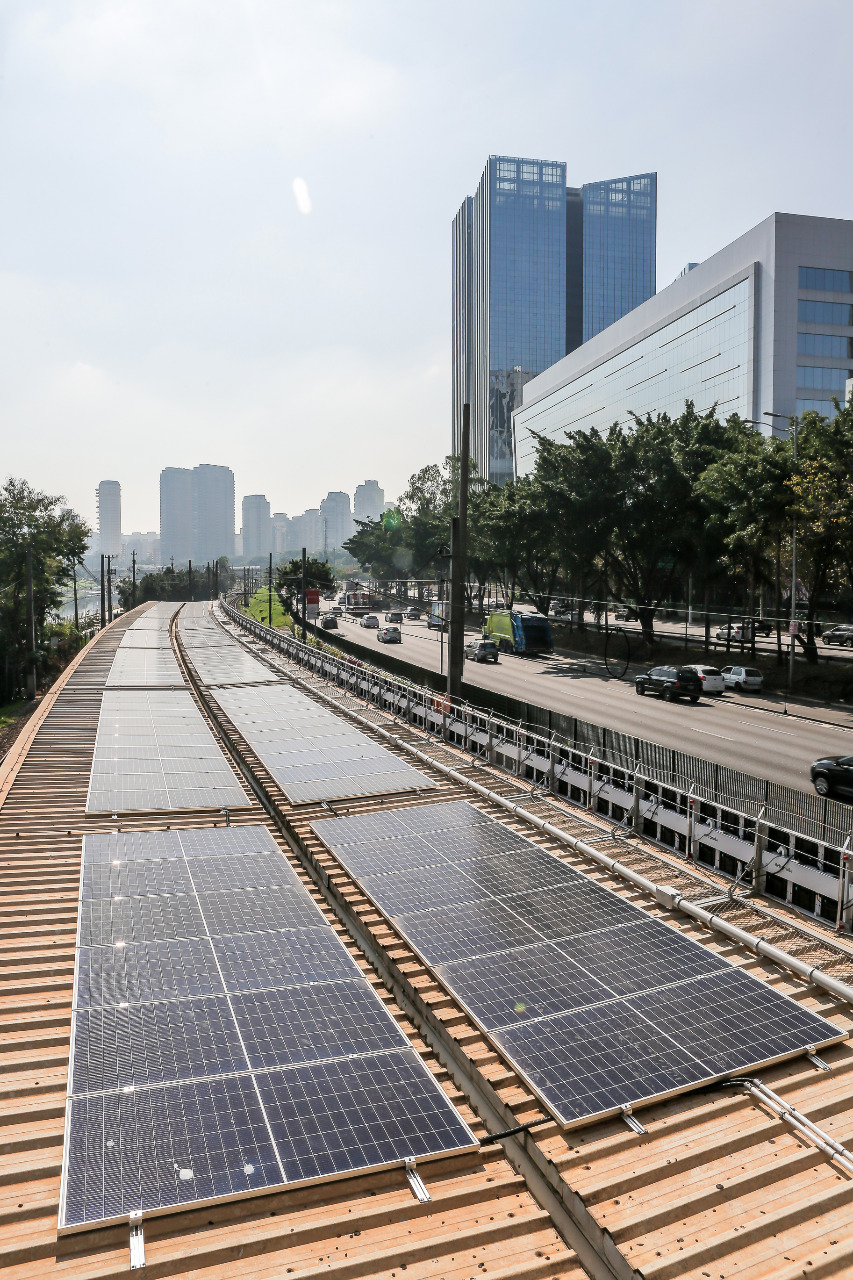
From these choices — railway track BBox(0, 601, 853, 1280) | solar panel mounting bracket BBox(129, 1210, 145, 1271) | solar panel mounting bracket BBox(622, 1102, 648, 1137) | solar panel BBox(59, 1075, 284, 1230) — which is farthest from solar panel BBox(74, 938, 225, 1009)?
solar panel mounting bracket BBox(622, 1102, 648, 1137)

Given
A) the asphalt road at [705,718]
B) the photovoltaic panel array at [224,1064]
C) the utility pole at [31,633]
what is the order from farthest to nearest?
the utility pole at [31,633]
the asphalt road at [705,718]
the photovoltaic panel array at [224,1064]

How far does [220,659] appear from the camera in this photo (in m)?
44.3

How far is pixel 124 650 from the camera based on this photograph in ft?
156

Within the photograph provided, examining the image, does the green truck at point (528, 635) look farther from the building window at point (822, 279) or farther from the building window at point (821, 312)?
the building window at point (822, 279)

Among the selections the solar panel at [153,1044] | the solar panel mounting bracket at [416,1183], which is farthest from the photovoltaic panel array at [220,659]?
the solar panel mounting bracket at [416,1183]

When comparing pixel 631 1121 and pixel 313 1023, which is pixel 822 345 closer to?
pixel 631 1121

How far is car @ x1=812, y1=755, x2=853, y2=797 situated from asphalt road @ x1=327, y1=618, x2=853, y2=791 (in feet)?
3.25

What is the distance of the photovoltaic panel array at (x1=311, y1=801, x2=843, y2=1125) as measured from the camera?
25.5 feet

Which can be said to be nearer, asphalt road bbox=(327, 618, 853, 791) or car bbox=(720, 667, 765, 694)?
asphalt road bbox=(327, 618, 853, 791)

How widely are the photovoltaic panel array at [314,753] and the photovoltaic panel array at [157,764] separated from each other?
3.73ft

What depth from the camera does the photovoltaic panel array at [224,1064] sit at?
6.41 meters

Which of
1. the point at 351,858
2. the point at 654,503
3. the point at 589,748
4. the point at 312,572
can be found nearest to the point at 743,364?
the point at 654,503

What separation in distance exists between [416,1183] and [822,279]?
3704 inches

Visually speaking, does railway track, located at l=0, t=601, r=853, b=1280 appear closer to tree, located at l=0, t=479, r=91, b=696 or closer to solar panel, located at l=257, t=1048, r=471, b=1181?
solar panel, located at l=257, t=1048, r=471, b=1181
